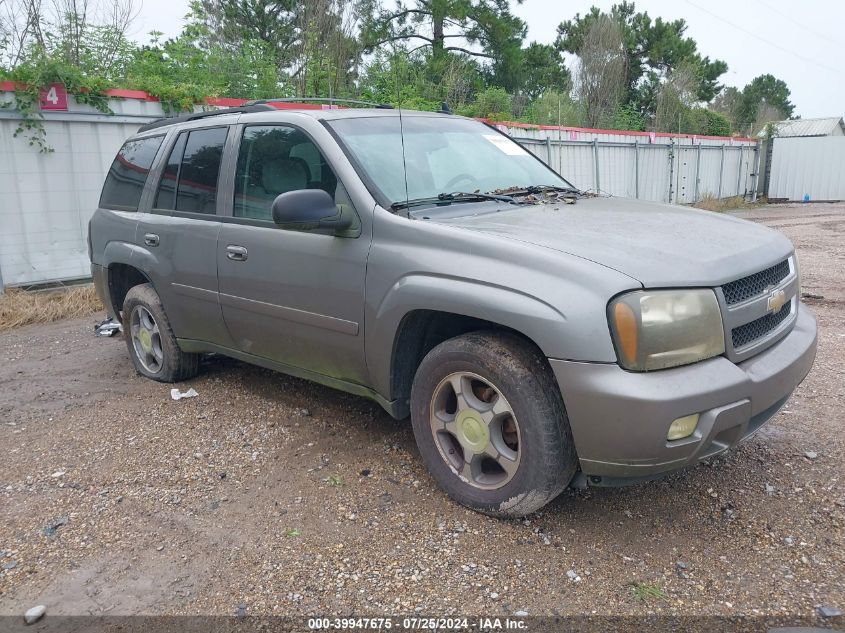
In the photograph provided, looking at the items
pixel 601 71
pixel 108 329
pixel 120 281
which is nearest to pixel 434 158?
pixel 120 281

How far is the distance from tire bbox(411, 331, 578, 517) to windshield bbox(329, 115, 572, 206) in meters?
0.93

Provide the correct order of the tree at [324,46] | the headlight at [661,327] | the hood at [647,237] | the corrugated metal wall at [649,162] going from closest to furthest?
the headlight at [661,327] → the hood at [647,237] → the tree at [324,46] → the corrugated metal wall at [649,162]

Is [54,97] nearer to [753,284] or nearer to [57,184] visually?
[57,184]

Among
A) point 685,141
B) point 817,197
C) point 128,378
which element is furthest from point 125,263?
point 817,197

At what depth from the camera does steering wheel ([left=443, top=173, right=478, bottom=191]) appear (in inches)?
145

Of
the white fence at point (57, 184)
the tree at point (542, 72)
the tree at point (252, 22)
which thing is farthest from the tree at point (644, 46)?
the white fence at point (57, 184)

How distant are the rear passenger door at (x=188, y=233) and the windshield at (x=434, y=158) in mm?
1080

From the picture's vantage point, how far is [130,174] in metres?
5.09

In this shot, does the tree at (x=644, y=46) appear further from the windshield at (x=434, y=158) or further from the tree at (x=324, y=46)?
the windshield at (x=434, y=158)

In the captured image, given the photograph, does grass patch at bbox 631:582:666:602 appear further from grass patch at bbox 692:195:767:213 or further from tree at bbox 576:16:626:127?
tree at bbox 576:16:626:127

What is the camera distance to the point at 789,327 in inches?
125

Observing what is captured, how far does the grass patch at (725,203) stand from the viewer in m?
19.9

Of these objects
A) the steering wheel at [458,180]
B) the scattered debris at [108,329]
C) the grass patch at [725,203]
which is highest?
the steering wheel at [458,180]

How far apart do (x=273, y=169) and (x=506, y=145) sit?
1.51 meters
